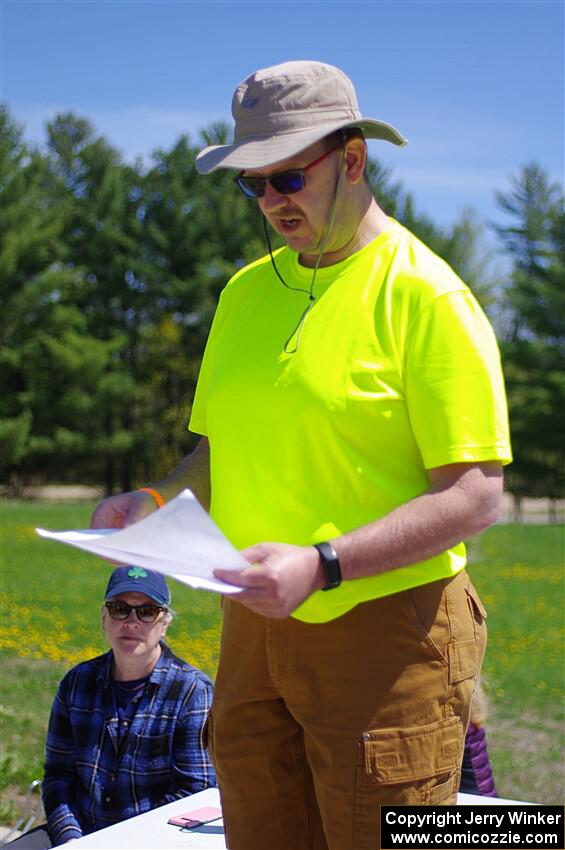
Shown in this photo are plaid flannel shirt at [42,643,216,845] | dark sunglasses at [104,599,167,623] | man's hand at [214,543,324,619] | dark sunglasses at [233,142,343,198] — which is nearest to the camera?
man's hand at [214,543,324,619]

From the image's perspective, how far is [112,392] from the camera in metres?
31.2

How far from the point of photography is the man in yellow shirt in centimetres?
164

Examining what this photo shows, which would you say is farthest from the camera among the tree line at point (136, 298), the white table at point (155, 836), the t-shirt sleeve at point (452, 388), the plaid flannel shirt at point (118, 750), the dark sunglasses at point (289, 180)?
the tree line at point (136, 298)

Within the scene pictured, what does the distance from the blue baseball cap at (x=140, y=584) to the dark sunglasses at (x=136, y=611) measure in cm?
3

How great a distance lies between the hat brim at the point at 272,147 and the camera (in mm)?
1710

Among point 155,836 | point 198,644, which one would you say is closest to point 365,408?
point 155,836

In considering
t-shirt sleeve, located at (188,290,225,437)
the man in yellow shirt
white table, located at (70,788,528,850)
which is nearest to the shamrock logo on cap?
white table, located at (70,788,528,850)

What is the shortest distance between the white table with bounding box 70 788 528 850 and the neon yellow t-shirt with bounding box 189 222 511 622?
1273 millimetres

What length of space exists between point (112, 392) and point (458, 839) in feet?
97.6

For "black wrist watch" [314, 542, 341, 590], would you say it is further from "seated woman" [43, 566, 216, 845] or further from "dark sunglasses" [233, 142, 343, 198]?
"seated woman" [43, 566, 216, 845]

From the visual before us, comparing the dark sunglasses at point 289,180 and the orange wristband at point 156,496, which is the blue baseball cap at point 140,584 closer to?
the orange wristband at point 156,496

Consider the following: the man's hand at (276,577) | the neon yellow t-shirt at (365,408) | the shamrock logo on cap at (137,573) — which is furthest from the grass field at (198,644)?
the man's hand at (276,577)

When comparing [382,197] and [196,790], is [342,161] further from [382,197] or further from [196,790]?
[382,197]

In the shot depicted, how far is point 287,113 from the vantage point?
5.77 ft
